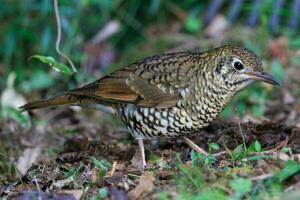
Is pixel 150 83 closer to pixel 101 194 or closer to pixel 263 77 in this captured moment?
pixel 263 77

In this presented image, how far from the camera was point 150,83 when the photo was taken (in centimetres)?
579

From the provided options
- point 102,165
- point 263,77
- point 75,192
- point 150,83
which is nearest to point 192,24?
point 150,83

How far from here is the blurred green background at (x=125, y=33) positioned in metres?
9.02

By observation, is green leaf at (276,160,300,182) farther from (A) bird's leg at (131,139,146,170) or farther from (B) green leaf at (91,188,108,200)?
(A) bird's leg at (131,139,146,170)

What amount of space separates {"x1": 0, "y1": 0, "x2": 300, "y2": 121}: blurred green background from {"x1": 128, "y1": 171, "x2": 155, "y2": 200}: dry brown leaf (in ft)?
13.6

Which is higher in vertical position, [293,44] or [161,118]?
[293,44]

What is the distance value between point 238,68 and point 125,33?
4767 millimetres

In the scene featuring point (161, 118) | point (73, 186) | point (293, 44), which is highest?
point (293, 44)

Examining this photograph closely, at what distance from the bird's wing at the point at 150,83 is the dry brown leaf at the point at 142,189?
3.81ft

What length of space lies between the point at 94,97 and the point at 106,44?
4.09m

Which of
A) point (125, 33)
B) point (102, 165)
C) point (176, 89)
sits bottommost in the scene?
point (102, 165)

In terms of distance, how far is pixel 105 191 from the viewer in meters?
4.40

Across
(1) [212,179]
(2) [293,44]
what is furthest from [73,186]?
(2) [293,44]

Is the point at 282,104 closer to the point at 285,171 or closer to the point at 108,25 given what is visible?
the point at 108,25
